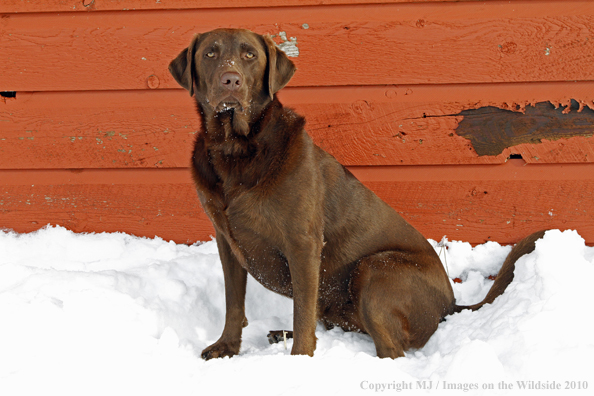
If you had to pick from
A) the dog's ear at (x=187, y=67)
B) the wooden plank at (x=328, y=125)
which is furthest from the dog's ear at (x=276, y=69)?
the wooden plank at (x=328, y=125)

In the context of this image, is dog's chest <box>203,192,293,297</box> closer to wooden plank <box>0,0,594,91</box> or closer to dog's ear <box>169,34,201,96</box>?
dog's ear <box>169,34,201,96</box>

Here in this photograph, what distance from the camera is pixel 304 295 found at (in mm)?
2082

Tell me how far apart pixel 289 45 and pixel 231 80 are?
3.90 feet

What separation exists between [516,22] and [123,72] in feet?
8.47

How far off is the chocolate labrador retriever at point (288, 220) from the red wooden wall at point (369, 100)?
2.79ft

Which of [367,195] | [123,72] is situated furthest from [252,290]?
[123,72]

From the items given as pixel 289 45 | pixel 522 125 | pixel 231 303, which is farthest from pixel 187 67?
pixel 522 125

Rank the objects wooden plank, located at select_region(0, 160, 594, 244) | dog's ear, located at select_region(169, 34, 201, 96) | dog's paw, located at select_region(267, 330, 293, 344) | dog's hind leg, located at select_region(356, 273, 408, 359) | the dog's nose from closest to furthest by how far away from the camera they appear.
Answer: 1. the dog's nose
2. dog's hind leg, located at select_region(356, 273, 408, 359)
3. dog's ear, located at select_region(169, 34, 201, 96)
4. dog's paw, located at select_region(267, 330, 293, 344)
5. wooden plank, located at select_region(0, 160, 594, 244)

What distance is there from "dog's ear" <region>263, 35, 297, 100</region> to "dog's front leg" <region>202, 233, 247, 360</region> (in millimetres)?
772

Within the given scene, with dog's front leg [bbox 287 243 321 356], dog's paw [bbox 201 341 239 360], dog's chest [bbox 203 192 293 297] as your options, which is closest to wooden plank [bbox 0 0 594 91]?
dog's chest [bbox 203 192 293 297]

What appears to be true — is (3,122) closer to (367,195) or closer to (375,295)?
(367,195)

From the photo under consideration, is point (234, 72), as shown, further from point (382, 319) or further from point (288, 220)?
point (382, 319)

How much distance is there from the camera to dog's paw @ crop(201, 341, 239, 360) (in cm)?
219

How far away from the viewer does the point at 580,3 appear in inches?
115
